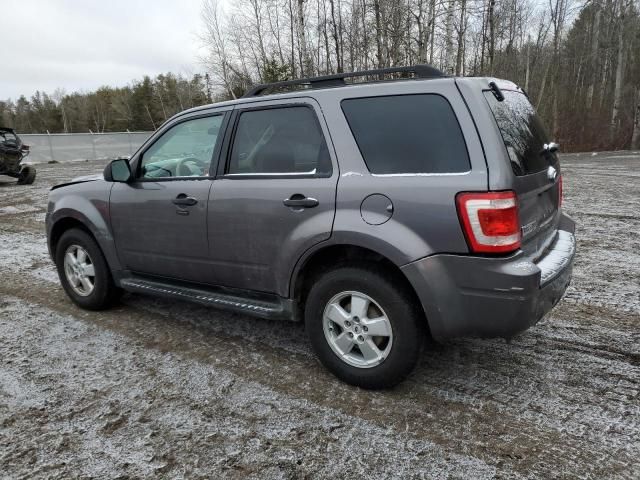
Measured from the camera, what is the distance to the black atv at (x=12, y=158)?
1400 cm

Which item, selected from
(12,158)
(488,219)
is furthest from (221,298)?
(12,158)

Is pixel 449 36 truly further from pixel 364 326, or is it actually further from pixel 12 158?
pixel 364 326

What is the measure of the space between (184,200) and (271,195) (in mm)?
797

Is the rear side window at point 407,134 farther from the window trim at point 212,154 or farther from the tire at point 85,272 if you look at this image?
the tire at point 85,272

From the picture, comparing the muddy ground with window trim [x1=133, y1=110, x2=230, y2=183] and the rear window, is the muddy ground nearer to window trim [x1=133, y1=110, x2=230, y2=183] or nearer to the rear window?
window trim [x1=133, y1=110, x2=230, y2=183]

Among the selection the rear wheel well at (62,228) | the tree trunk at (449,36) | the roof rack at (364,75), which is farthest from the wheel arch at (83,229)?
the tree trunk at (449,36)

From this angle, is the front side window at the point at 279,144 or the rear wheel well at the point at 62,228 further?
the rear wheel well at the point at 62,228

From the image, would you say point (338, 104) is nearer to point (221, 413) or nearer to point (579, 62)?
point (221, 413)

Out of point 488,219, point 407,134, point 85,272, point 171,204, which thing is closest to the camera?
point 488,219

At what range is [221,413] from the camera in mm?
2695

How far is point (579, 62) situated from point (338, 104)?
128 feet

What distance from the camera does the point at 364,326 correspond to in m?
2.79

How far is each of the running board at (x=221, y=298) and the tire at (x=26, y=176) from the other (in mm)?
13305

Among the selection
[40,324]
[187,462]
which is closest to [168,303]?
[40,324]
